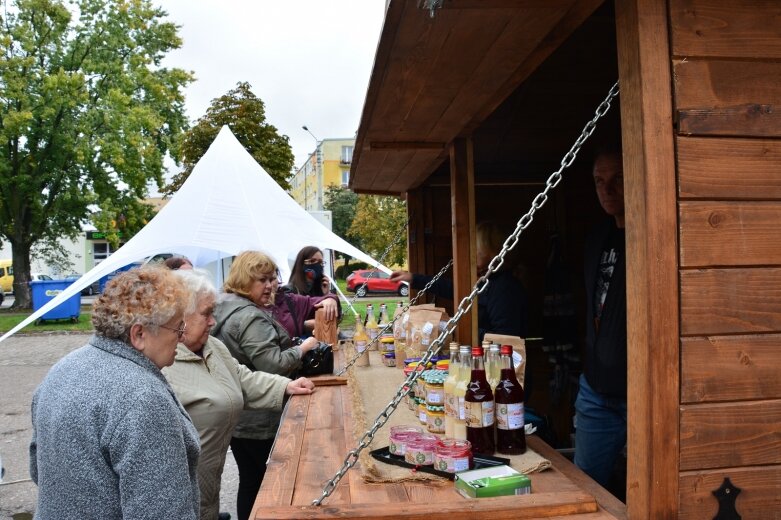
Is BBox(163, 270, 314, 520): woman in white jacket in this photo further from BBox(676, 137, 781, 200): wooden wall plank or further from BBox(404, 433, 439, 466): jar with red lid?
BBox(676, 137, 781, 200): wooden wall plank

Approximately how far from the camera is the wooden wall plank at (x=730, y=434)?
1.50 metres

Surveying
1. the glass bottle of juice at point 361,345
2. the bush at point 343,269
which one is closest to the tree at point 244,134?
the bush at point 343,269

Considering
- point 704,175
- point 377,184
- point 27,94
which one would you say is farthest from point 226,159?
point 27,94

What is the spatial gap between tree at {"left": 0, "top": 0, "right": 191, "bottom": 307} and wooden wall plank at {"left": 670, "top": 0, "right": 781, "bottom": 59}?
19.7 metres

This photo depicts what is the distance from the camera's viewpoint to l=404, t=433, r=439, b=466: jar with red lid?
76.5 inches

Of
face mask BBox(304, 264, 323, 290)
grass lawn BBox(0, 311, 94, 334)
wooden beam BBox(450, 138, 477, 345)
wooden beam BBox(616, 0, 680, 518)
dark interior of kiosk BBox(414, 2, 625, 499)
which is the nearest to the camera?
wooden beam BBox(616, 0, 680, 518)

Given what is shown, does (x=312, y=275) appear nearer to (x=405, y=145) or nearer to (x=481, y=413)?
(x=405, y=145)

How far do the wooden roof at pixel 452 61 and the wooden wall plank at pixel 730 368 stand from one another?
3.13 ft

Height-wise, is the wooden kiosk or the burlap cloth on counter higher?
the wooden kiosk

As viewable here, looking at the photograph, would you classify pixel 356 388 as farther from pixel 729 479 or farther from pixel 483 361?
pixel 729 479

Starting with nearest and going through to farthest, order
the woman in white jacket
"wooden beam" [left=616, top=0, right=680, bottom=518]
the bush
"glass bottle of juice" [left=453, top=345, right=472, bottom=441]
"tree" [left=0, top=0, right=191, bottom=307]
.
Result: "wooden beam" [left=616, top=0, right=680, bottom=518]
"glass bottle of juice" [left=453, top=345, right=472, bottom=441]
the woman in white jacket
"tree" [left=0, top=0, right=191, bottom=307]
the bush

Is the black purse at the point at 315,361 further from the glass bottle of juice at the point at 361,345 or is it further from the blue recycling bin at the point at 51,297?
the blue recycling bin at the point at 51,297

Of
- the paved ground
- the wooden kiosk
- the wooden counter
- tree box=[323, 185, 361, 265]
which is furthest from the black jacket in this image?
tree box=[323, 185, 361, 265]

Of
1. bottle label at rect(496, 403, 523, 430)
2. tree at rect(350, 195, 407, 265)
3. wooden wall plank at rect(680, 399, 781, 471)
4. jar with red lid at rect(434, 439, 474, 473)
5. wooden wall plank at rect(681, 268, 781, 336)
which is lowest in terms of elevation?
jar with red lid at rect(434, 439, 474, 473)
